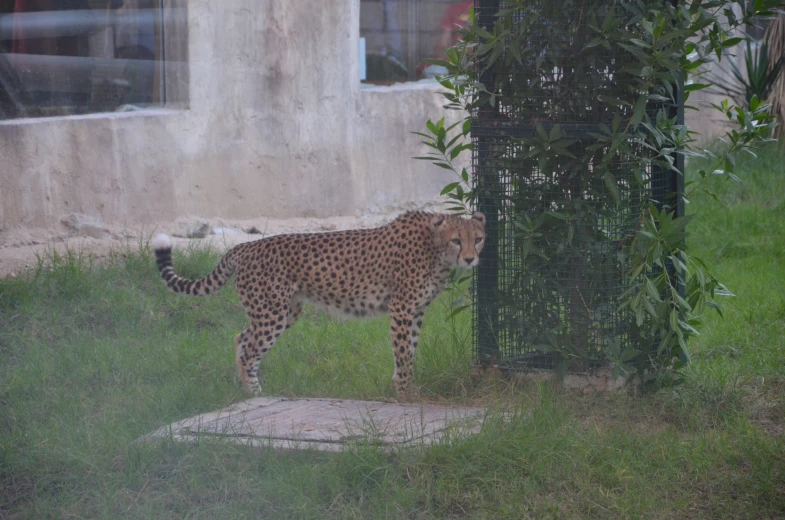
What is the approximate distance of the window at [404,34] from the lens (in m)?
9.67

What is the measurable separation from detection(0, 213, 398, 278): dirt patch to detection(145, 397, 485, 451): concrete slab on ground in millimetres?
2789

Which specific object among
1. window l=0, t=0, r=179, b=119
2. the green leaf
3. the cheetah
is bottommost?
the cheetah

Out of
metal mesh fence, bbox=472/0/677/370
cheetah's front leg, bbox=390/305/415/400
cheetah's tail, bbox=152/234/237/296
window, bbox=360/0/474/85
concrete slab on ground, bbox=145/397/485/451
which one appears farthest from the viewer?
window, bbox=360/0/474/85

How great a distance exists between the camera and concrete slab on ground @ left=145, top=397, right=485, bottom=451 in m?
4.04

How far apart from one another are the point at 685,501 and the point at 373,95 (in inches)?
241

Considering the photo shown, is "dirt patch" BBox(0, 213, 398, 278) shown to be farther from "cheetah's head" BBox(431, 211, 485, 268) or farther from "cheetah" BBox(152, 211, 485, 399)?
"cheetah's head" BBox(431, 211, 485, 268)

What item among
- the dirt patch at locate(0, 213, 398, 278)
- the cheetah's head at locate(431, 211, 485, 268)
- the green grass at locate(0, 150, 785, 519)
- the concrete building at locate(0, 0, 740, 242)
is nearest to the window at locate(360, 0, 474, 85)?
the concrete building at locate(0, 0, 740, 242)

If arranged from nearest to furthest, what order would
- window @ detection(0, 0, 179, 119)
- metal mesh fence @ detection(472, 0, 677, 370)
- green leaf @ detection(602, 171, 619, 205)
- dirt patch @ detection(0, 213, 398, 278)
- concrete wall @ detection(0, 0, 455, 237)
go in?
green leaf @ detection(602, 171, 619, 205) < metal mesh fence @ detection(472, 0, 677, 370) < dirt patch @ detection(0, 213, 398, 278) < concrete wall @ detection(0, 0, 455, 237) < window @ detection(0, 0, 179, 119)

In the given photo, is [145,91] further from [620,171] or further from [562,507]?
[562,507]

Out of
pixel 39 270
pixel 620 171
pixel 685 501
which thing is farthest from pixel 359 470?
pixel 39 270

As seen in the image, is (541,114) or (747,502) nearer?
(747,502)

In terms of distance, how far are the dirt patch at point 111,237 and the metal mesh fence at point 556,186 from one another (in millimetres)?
3266

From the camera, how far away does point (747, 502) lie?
379cm

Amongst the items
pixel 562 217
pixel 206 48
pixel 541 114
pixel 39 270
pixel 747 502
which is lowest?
pixel 747 502
